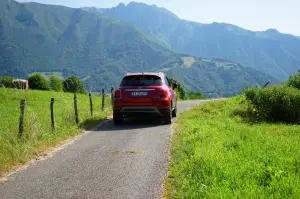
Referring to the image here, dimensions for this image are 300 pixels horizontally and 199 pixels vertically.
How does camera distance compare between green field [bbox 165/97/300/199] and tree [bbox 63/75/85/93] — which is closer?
green field [bbox 165/97/300/199]

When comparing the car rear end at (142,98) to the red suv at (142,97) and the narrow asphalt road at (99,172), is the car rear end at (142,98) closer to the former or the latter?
the red suv at (142,97)

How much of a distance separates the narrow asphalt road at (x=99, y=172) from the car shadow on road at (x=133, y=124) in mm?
2269

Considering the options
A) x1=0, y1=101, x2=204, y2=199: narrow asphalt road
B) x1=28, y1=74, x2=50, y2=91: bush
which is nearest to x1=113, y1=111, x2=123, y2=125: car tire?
x1=0, y1=101, x2=204, y2=199: narrow asphalt road

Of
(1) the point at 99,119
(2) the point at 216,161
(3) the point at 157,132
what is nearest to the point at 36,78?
(1) the point at 99,119

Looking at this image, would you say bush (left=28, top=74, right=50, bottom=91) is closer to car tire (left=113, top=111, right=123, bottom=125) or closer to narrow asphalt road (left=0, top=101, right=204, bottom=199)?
car tire (left=113, top=111, right=123, bottom=125)

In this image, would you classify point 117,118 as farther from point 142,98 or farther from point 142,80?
point 142,80

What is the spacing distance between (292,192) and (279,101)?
36.3ft

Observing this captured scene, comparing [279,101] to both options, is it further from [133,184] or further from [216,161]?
[133,184]

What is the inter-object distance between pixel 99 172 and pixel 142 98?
6232 mm

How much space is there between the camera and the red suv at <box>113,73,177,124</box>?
12648 mm

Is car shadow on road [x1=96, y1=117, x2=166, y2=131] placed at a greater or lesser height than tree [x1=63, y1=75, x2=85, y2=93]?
greater

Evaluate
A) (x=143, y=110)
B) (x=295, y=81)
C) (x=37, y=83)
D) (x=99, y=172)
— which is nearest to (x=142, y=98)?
(x=143, y=110)

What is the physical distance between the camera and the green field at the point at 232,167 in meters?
4.87

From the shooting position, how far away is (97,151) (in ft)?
27.9
